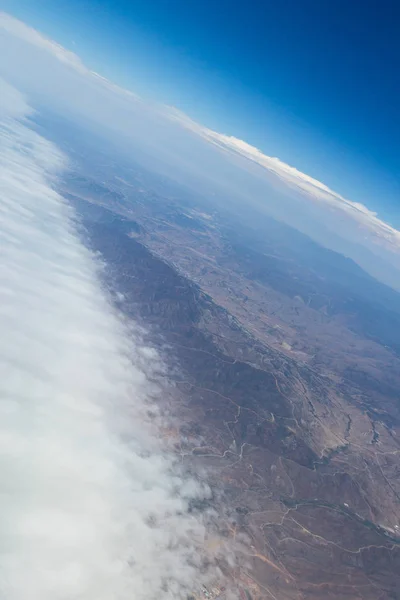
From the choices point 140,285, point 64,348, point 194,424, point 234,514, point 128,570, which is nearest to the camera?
point 128,570

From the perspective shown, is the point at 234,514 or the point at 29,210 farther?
the point at 29,210

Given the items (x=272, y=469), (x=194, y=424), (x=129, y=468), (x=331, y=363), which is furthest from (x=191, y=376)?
(x=331, y=363)

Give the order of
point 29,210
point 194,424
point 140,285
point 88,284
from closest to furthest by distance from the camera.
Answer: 1. point 194,424
2. point 88,284
3. point 140,285
4. point 29,210

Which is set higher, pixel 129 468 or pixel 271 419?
pixel 271 419

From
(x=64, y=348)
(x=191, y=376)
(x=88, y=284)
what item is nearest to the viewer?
(x=64, y=348)

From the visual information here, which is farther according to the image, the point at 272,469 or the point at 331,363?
the point at 331,363

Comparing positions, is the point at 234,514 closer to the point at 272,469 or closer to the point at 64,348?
the point at 272,469

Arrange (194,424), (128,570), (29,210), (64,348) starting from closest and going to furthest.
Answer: (128,570), (194,424), (64,348), (29,210)

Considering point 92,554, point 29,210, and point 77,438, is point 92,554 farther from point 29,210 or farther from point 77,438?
A: point 29,210

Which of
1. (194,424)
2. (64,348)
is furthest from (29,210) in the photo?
(194,424)
